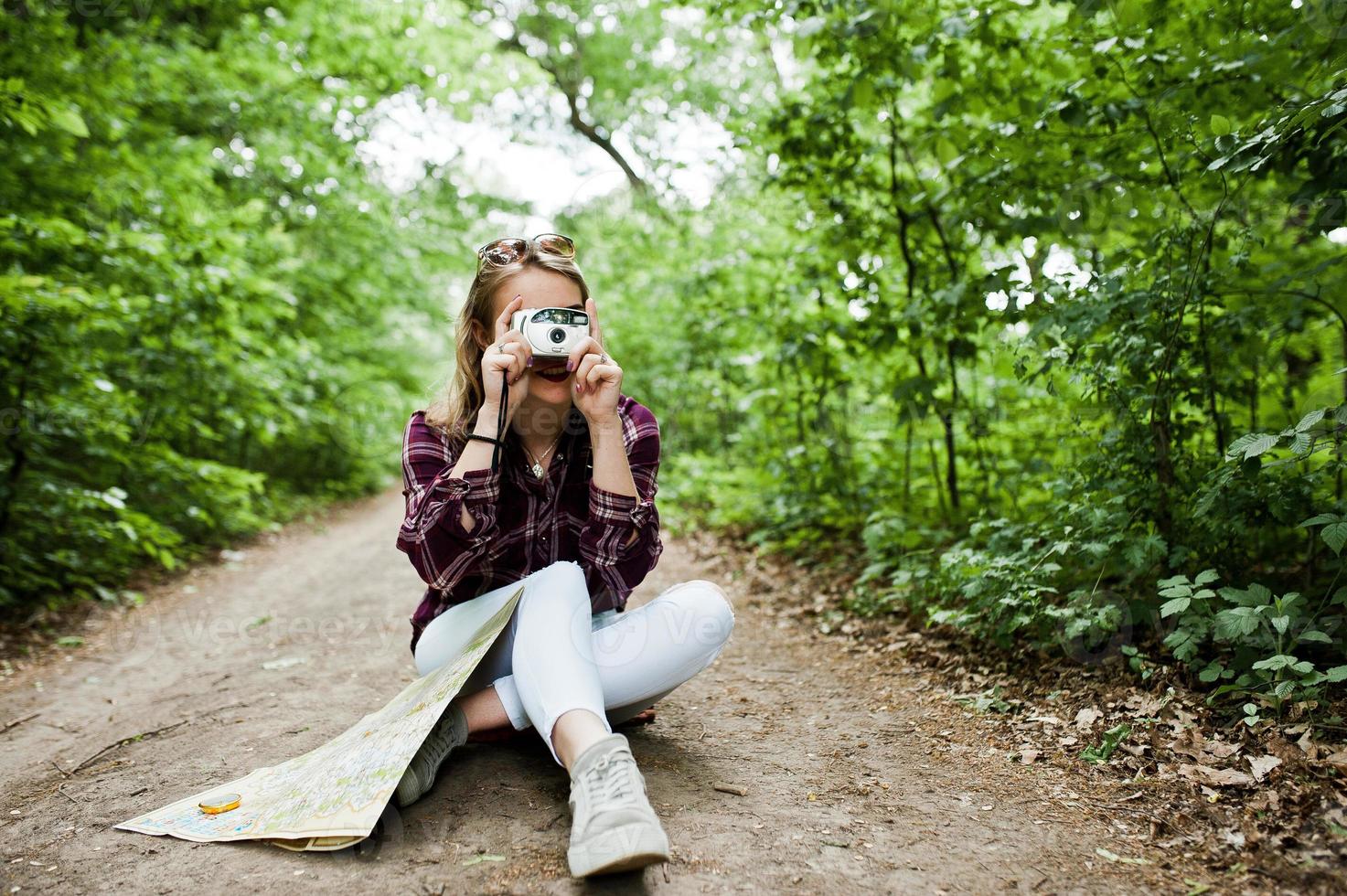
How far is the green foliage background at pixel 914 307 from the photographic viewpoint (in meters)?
A: 2.53

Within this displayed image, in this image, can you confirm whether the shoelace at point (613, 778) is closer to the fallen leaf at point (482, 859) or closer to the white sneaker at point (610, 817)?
the white sneaker at point (610, 817)

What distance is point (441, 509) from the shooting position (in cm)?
194

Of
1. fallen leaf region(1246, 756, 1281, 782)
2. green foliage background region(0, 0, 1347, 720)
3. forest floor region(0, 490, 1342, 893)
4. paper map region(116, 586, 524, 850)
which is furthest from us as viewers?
green foliage background region(0, 0, 1347, 720)

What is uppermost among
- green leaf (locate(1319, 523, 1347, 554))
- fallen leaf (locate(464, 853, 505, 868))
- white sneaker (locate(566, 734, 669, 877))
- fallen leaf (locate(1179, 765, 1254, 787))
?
green leaf (locate(1319, 523, 1347, 554))

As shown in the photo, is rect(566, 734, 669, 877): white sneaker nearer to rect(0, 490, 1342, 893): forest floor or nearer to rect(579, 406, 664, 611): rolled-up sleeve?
rect(0, 490, 1342, 893): forest floor

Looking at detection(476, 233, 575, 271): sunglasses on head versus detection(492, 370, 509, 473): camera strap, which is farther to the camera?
detection(476, 233, 575, 271): sunglasses on head

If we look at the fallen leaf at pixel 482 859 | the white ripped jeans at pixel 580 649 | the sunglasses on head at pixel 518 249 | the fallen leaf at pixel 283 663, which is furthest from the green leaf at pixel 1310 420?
the fallen leaf at pixel 283 663

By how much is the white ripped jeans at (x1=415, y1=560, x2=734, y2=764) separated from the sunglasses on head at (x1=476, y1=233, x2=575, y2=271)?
88cm

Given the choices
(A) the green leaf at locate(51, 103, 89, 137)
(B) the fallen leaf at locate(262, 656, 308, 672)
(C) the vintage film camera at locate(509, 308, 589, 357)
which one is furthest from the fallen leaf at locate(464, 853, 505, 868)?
(A) the green leaf at locate(51, 103, 89, 137)

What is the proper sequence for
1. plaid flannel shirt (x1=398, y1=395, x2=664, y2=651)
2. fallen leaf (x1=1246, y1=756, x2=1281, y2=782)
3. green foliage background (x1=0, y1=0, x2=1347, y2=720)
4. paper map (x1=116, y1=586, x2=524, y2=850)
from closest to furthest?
paper map (x1=116, y1=586, x2=524, y2=850), fallen leaf (x1=1246, y1=756, x2=1281, y2=782), plaid flannel shirt (x1=398, y1=395, x2=664, y2=651), green foliage background (x1=0, y1=0, x2=1347, y2=720)

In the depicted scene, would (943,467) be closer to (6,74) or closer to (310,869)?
(310,869)

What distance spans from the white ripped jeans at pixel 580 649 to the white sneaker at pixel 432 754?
0.08 m

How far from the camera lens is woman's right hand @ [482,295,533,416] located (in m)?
2.04

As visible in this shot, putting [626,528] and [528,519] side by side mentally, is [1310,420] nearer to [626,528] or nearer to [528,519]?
[626,528]
